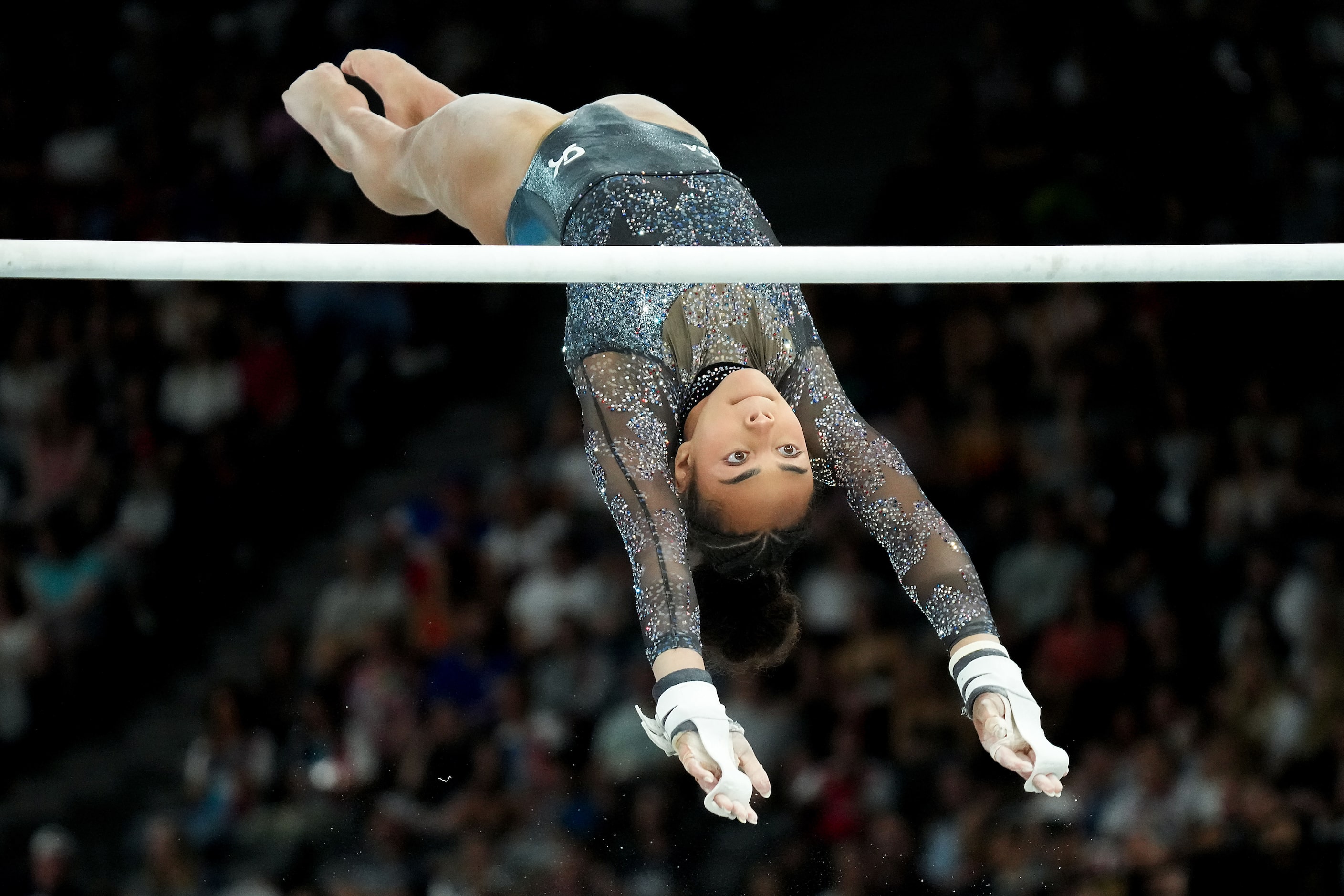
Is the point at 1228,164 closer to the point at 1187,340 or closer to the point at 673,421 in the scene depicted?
the point at 1187,340

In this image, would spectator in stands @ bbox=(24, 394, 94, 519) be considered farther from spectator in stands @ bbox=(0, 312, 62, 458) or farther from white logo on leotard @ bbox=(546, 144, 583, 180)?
white logo on leotard @ bbox=(546, 144, 583, 180)

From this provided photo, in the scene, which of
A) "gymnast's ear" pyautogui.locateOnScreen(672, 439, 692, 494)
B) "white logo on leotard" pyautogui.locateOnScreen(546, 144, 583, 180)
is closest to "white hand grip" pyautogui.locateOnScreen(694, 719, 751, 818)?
"gymnast's ear" pyautogui.locateOnScreen(672, 439, 692, 494)

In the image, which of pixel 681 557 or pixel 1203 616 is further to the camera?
pixel 1203 616

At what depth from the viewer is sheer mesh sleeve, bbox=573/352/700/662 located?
124 inches

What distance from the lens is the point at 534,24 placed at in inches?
307

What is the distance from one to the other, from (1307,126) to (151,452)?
4.90m

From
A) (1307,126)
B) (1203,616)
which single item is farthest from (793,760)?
(1307,126)

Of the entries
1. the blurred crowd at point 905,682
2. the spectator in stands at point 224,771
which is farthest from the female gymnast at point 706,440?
the spectator in stands at point 224,771

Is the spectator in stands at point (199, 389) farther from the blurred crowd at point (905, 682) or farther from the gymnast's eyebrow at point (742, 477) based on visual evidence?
the gymnast's eyebrow at point (742, 477)

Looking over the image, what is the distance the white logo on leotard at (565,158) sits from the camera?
384 cm

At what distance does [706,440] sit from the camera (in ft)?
11.0

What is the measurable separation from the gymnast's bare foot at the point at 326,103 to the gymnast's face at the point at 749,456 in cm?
163

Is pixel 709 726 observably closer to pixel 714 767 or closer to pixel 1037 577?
pixel 714 767

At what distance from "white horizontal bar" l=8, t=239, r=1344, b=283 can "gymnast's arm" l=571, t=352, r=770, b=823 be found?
0.47 meters
